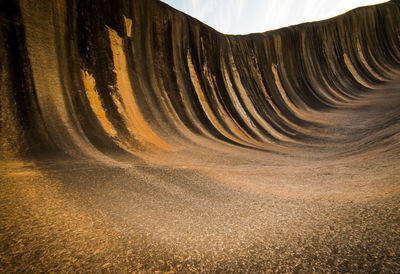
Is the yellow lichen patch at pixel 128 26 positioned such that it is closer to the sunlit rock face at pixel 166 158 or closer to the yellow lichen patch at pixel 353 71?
the sunlit rock face at pixel 166 158

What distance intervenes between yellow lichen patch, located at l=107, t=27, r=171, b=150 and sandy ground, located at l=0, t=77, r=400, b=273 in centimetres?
120

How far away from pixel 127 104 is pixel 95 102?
546 mm

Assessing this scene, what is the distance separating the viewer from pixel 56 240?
799 mm

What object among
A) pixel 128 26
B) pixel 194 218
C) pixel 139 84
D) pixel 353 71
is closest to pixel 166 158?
pixel 194 218

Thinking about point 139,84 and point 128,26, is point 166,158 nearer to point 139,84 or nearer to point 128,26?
point 139,84

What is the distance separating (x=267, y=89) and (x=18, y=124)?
260 inches

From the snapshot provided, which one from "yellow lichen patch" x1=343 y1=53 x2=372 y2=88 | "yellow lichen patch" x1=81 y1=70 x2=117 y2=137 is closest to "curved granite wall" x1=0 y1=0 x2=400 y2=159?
"yellow lichen patch" x1=81 y1=70 x2=117 y2=137

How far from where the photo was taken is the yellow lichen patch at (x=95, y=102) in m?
2.97

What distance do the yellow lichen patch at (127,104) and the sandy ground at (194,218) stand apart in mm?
1196

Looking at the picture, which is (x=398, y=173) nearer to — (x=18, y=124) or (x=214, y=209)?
(x=214, y=209)

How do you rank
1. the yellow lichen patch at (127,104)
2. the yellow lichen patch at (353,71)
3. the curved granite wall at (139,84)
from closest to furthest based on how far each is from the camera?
the curved granite wall at (139,84), the yellow lichen patch at (127,104), the yellow lichen patch at (353,71)

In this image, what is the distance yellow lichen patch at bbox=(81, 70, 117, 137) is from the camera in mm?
2969

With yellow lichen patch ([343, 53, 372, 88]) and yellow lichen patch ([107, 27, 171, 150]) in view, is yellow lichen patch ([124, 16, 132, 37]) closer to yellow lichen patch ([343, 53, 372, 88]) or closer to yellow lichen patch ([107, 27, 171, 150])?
yellow lichen patch ([107, 27, 171, 150])

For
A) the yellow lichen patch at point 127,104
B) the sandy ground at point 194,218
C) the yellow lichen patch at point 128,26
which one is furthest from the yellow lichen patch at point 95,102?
the yellow lichen patch at point 128,26
